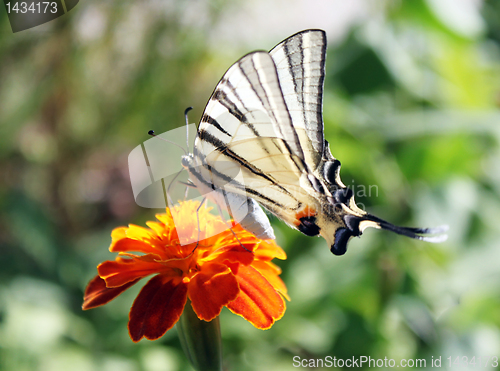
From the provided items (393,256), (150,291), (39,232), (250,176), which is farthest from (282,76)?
(39,232)

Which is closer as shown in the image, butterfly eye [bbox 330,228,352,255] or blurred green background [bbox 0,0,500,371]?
butterfly eye [bbox 330,228,352,255]

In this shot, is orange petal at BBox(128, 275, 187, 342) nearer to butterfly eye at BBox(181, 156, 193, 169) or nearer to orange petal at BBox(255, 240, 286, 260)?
orange petal at BBox(255, 240, 286, 260)

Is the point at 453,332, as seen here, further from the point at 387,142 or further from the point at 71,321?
the point at 71,321

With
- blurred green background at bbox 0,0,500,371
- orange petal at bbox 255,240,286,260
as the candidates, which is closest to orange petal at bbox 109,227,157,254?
orange petal at bbox 255,240,286,260

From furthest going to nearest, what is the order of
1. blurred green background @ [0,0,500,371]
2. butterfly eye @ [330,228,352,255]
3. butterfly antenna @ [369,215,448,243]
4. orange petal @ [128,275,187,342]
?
blurred green background @ [0,0,500,371], butterfly eye @ [330,228,352,255], butterfly antenna @ [369,215,448,243], orange petal @ [128,275,187,342]

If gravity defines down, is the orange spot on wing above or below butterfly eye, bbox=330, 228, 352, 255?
above

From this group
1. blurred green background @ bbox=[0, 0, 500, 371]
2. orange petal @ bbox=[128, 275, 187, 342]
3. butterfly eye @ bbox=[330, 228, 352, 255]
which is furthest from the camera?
blurred green background @ bbox=[0, 0, 500, 371]
